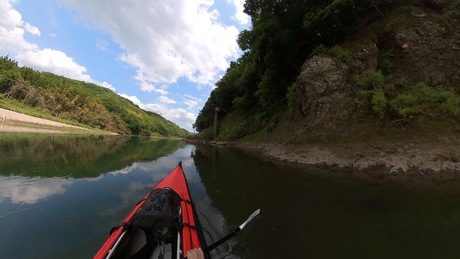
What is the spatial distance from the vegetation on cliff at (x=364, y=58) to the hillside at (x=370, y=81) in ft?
0.18

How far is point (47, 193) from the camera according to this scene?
6.94m

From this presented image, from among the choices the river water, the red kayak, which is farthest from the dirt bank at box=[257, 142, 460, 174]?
the red kayak

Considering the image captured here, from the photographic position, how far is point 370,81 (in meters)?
13.7

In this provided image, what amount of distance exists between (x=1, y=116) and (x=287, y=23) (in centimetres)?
4219

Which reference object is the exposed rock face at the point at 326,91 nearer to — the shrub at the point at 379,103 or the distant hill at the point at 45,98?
the shrub at the point at 379,103

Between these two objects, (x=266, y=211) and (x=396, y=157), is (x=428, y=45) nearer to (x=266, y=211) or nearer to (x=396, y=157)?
(x=396, y=157)

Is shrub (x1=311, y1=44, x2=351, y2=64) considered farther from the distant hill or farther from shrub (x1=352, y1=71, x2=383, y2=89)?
the distant hill

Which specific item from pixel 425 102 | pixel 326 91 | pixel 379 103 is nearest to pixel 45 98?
pixel 326 91

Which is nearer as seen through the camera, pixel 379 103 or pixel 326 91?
pixel 379 103

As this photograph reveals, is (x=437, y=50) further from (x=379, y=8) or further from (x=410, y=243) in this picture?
(x=410, y=243)

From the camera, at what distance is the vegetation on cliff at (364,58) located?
12.7 metres

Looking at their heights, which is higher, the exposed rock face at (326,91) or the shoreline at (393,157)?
the exposed rock face at (326,91)

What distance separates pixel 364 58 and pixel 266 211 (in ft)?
44.5

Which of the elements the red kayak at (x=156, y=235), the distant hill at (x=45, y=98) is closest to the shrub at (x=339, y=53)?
the red kayak at (x=156, y=235)
